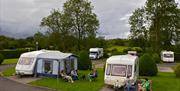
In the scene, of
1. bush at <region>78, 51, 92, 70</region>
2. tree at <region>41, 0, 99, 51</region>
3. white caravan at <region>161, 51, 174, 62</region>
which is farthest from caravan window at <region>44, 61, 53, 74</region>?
white caravan at <region>161, 51, 174, 62</region>

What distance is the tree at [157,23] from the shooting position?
7238 cm

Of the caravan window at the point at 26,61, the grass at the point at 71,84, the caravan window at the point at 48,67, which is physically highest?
the caravan window at the point at 26,61

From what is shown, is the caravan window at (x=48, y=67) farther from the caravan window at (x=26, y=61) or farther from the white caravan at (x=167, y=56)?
the white caravan at (x=167, y=56)

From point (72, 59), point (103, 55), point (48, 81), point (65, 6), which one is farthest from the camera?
point (103, 55)

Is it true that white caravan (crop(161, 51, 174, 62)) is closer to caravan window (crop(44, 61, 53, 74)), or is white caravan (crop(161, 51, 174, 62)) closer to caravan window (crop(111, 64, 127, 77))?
caravan window (crop(44, 61, 53, 74))

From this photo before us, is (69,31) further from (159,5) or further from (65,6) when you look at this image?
(159,5)

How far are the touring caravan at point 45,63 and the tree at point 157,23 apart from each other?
130ft

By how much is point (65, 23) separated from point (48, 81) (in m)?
36.8

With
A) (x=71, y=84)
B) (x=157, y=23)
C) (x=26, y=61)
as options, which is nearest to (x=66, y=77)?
(x=71, y=84)

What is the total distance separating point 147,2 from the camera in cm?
7281

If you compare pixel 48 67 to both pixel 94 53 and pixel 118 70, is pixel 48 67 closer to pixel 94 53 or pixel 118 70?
pixel 118 70

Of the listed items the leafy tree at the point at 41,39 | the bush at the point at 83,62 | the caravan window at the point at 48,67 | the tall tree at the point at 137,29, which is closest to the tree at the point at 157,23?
the tall tree at the point at 137,29

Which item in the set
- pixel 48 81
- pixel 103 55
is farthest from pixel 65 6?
pixel 48 81

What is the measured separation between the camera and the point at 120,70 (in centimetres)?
2775
